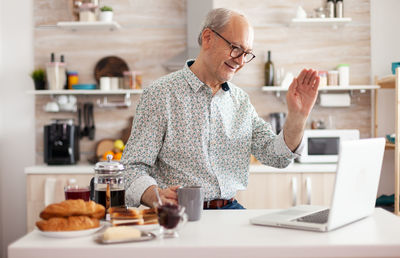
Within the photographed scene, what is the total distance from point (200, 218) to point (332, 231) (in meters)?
0.42

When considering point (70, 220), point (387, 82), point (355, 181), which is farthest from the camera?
point (387, 82)

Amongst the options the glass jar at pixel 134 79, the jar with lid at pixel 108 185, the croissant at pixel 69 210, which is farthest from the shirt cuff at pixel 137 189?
the glass jar at pixel 134 79

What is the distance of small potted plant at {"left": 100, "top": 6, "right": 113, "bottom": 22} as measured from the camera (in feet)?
13.6

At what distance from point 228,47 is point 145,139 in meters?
0.52

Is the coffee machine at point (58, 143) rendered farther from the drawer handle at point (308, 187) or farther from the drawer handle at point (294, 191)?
the drawer handle at point (308, 187)

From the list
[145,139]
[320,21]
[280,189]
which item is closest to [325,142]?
[280,189]

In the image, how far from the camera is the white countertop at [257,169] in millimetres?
3748

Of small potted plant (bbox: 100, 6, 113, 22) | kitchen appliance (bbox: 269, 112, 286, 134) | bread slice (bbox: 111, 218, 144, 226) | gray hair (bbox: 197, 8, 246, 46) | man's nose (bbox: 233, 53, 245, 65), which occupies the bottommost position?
bread slice (bbox: 111, 218, 144, 226)

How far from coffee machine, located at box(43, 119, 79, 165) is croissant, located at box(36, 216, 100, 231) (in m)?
2.75

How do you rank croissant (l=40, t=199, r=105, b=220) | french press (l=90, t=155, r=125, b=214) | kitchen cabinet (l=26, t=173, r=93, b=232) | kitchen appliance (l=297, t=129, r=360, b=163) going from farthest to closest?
kitchen appliance (l=297, t=129, r=360, b=163) < kitchen cabinet (l=26, t=173, r=93, b=232) < french press (l=90, t=155, r=125, b=214) < croissant (l=40, t=199, r=105, b=220)

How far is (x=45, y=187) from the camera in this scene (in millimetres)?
3814

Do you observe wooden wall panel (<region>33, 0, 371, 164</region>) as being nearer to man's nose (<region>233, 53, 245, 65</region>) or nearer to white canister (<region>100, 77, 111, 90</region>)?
white canister (<region>100, 77, 111, 90</region>)

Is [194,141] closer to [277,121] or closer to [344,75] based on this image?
[277,121]

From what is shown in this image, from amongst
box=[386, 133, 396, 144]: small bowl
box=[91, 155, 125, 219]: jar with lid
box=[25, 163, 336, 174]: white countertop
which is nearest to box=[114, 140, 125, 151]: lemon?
box=[25, 163, 336, 174]: white countertop
